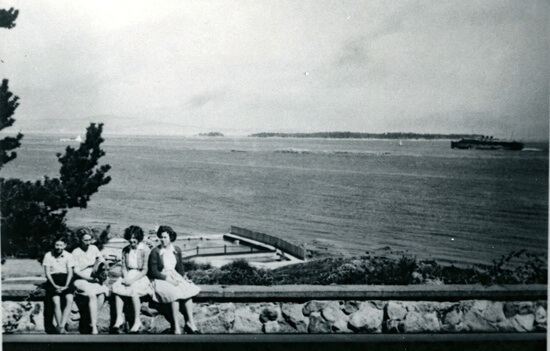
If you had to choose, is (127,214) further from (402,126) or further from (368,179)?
(402,126)

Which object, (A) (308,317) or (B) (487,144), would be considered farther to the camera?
(B) (487,144)

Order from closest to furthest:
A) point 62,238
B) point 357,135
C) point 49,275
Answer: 1. point 49,275
2. point 62,238
3. point 357,135

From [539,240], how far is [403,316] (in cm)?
142

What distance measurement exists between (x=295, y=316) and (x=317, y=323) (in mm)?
202


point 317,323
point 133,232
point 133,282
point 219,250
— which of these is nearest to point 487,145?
point 317,323

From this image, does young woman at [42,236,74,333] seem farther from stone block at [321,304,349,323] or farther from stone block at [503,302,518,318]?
stone block at [503,302,518,318]

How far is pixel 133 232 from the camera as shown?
5.45 meters

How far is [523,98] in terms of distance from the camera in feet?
18.1

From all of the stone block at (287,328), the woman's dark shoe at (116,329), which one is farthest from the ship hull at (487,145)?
the woman's dark shoe at (116,329)

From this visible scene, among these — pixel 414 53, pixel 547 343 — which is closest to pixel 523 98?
pixel 414 53

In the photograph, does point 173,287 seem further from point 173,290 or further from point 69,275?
point 69,275

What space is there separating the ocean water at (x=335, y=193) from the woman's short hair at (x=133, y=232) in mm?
62

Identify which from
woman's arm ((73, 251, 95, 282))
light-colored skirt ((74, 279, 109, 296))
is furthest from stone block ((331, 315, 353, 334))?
woman's arm ((73, 251, 95, 282))

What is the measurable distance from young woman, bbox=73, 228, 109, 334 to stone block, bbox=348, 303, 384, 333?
217 cm
